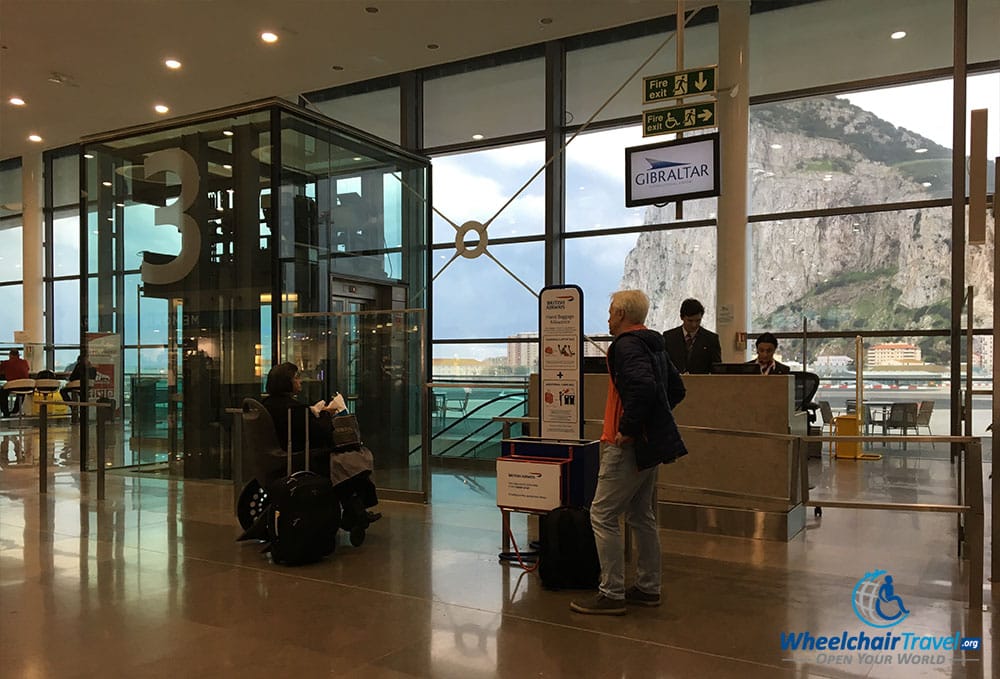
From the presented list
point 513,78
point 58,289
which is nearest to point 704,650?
point 513,78

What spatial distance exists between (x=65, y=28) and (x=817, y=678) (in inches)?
428

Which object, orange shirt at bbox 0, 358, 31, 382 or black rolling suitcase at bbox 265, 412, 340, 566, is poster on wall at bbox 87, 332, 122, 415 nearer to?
black rolling suitcase at bbox 265, 412, 340, 566

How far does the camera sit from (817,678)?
3230 millimetres

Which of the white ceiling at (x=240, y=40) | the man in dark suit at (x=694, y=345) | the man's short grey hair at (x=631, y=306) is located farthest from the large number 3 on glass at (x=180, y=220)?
the man's short grey hair at (x=631, y=306)

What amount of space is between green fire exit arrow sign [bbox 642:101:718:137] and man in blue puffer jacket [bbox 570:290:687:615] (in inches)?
110

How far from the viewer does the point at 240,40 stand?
1028cm

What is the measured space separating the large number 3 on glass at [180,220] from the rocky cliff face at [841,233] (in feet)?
20.4

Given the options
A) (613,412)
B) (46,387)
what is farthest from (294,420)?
(46,387)

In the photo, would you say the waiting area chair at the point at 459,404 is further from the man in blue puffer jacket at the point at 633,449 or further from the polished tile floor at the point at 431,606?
the man in blue puffer jacket at the point at 633,449

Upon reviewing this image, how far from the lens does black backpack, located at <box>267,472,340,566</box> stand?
502cm

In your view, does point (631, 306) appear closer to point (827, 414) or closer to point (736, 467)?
point (736, 467)

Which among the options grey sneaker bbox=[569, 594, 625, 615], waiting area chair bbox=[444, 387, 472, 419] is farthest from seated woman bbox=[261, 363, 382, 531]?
waiting area chair bbox=[444, 387, 472, 419]

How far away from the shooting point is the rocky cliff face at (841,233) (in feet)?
31.9

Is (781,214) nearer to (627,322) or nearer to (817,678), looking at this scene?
(627,322)
